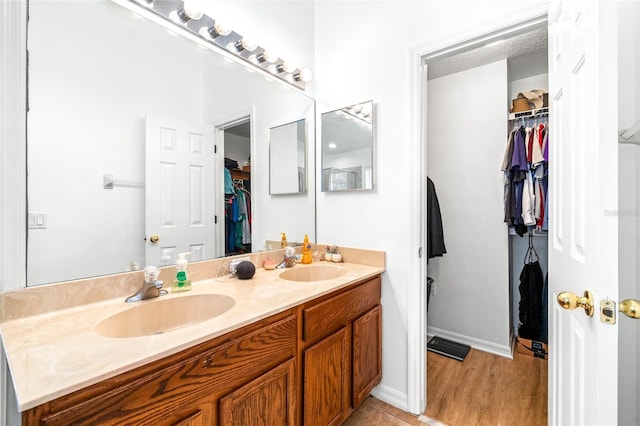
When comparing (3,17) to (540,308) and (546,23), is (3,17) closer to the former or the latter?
(546,23)

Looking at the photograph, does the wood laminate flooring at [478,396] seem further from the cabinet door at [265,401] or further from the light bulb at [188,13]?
the light bulb at [188,13]

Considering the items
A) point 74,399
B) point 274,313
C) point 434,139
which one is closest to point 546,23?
point 434,139

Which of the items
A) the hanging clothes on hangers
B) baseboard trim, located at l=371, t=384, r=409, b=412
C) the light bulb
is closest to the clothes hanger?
the hanging clothes on hangers

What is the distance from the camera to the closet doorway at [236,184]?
1540 mm

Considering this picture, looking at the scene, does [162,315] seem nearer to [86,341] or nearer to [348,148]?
[86,341]

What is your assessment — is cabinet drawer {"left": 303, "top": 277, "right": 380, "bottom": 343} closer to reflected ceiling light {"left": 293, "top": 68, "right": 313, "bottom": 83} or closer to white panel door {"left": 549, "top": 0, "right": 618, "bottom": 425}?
white panel door {"left": 549, "top": 0, "right": 618, "bottom": 425}

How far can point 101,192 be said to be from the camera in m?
1.11

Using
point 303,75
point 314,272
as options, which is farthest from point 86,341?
point 303,75

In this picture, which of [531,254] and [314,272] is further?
[531,254]

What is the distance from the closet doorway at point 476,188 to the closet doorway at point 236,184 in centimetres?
178

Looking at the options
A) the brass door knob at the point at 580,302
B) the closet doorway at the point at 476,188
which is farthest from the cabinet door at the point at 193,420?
the closet doorway at the point at 476,188

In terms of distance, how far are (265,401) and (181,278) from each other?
2.02 feet

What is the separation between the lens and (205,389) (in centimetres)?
82

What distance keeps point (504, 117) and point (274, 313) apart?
7.95 ft
